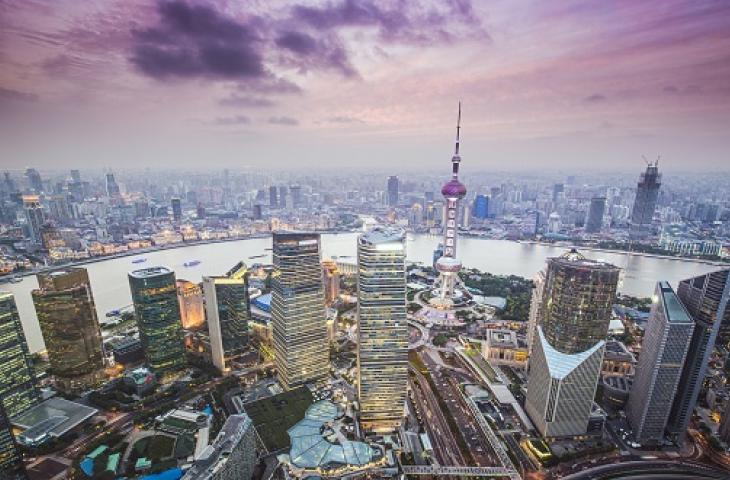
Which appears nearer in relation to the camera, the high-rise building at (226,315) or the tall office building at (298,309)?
the tall office building at (298,309)

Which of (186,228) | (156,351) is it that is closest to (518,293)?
(156,351)

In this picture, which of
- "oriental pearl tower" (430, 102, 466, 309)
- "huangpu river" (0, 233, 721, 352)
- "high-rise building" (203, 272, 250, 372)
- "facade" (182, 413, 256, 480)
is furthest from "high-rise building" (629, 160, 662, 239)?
"facade" (182, 413, 256, 480)

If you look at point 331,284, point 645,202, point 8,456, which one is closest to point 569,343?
point 331,284

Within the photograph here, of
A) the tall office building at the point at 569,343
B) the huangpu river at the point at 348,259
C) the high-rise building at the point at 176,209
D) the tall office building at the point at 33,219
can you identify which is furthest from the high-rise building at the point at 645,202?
the tall office building at the point at 33,219

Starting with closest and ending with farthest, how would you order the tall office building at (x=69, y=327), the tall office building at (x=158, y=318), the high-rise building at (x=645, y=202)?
the tall office building at (x=69, y=327)
the tall office building at (x=158, y=318)
the high-rise building at (x=645, y=202)

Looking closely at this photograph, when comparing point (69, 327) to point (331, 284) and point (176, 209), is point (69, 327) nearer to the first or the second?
point (331, 284)

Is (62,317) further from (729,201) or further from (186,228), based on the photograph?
(729,201)

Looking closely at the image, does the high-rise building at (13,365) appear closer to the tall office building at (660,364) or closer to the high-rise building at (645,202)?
the tall office building at (660,364)
